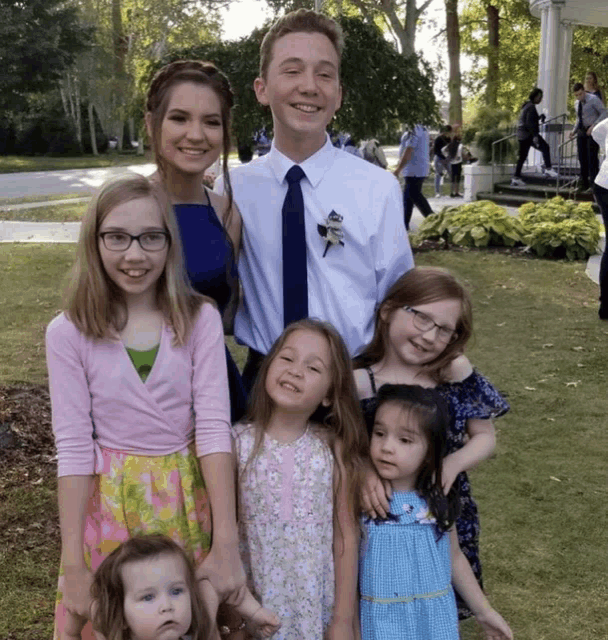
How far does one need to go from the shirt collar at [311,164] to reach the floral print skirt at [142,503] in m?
0.90

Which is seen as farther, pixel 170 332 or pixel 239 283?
pixel 239 283

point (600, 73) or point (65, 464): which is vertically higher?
point (600, 73)

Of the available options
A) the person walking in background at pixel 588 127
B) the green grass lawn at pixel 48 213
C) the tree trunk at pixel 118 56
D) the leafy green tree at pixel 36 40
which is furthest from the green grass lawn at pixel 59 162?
the person walking in background at pixel 588 127

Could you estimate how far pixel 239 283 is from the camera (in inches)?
108

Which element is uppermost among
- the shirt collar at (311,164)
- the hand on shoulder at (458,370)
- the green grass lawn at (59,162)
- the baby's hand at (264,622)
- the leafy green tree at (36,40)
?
the leafy green tree at (36,40)

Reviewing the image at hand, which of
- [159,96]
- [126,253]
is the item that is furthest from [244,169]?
[126,253]

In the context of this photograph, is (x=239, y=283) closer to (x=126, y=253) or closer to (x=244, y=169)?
(x=244, y=169)

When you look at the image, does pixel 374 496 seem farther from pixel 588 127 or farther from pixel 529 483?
pixel 588 127

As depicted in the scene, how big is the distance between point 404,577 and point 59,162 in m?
36.8

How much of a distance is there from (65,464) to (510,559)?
8.38ft

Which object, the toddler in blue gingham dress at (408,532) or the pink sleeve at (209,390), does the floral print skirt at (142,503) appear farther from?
the toddler in blue gingham dress at (408,532)

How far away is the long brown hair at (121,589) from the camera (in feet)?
7.07

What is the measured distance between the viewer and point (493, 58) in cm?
3216

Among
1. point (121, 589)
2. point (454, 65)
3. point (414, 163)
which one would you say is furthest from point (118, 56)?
point (121, 589)
